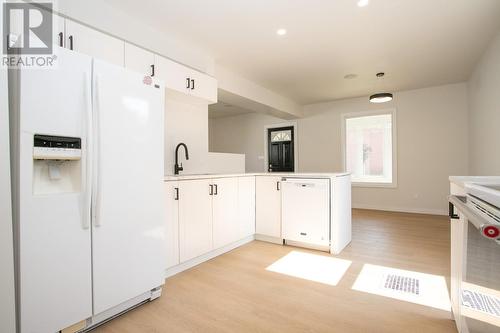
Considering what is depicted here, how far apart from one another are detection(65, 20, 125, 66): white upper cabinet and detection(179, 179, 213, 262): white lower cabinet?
4.54 ft

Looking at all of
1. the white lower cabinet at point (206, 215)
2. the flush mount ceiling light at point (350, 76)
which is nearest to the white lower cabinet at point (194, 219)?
the white lower cabinet at point (206, 215)

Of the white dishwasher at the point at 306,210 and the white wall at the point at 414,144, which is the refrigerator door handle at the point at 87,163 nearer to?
the white dishwasher at the point at 306,210

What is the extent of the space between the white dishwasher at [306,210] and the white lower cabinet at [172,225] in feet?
4.65

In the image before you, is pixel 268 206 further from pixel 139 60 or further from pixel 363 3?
pixel 363 3

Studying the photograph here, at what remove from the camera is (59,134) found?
4.70 ft

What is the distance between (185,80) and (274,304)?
8.51 ft

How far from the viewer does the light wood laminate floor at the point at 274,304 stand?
5.29ft

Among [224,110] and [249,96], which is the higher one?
[224,110]

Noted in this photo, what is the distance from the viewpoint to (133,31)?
2.74 metres

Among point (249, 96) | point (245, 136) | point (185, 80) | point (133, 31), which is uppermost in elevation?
point (133, 31)

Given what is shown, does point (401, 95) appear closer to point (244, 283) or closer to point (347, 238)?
point (347, 238)

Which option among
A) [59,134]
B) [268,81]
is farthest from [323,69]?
[59,134]

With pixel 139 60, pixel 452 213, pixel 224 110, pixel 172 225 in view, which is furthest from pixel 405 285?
pixel 224 110

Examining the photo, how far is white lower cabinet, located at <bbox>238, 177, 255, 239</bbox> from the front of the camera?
129 inches
